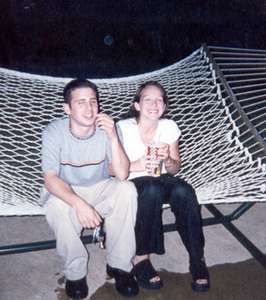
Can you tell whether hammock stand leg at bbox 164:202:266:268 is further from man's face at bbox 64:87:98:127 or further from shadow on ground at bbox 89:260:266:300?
man's face at bbox 64:87:98:127

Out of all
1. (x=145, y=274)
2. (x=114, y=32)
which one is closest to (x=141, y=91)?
(x=145, y=274)

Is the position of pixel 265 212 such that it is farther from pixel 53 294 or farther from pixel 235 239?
pixel 53 294

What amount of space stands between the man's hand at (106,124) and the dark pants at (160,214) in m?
0.24

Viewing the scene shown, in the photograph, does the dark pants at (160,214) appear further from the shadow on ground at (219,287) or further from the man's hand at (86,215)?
the man's hand at (86,215)

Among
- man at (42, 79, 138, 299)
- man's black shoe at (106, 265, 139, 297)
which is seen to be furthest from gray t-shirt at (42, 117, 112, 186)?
man's black shoe at (106, 265, 139, 297)

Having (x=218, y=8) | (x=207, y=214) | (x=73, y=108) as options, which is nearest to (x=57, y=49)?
(x=218, y=8)

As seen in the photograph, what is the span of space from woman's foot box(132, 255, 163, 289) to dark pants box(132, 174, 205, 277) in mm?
65

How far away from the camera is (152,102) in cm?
169

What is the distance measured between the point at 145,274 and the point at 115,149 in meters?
0.53

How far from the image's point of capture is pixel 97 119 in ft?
5.08

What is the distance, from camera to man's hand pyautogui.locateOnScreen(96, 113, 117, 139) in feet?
5.05

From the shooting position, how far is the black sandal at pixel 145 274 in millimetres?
1669

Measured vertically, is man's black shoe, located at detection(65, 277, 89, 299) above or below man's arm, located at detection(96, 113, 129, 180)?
below

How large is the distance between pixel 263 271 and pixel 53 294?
92 cm
